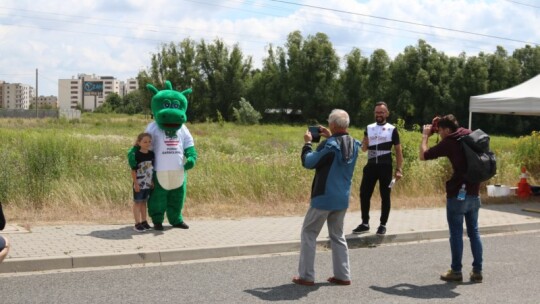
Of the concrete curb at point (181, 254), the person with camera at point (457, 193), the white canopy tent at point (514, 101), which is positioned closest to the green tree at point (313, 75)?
the white canopy tent at point (514, 101)

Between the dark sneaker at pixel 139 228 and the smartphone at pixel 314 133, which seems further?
the dark sneaker at pixel 139 228

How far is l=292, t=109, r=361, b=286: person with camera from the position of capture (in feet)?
20.5

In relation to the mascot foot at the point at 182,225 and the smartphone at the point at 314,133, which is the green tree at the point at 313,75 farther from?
the smartphone at the point at 314,133

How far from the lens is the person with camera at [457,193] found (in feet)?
21.8

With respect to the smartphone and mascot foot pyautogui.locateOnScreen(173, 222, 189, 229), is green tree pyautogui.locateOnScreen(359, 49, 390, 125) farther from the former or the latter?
the smartphone

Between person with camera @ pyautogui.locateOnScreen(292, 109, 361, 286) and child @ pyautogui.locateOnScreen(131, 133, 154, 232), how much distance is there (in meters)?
3.14

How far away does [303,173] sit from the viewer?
1288 cm

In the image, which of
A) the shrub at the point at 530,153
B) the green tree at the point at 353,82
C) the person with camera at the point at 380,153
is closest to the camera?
the person with camera at the point at 380,153

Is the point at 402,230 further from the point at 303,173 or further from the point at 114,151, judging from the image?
the point at 114,151

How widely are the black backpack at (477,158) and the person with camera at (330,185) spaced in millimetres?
1188

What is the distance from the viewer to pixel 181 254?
25.3 feet

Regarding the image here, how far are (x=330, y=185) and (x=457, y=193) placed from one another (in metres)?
1.47

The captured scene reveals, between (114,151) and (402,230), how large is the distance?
39.6 ft

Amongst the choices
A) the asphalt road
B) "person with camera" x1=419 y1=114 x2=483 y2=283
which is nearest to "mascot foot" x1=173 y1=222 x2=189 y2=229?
the asphalt road
